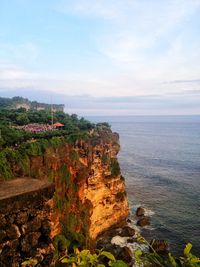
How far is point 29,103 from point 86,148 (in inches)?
2907

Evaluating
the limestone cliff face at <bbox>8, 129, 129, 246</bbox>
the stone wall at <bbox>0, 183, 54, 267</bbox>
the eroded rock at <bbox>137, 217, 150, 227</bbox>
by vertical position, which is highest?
the stone wall at <bbox>0, 183, 54, 267</bbox>

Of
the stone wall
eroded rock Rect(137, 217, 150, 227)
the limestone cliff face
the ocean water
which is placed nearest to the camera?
the stone wall

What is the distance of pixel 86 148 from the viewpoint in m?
34.2

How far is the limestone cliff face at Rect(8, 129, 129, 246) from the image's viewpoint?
92.3 feet

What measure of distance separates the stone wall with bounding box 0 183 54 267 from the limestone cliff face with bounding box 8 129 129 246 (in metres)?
20.0

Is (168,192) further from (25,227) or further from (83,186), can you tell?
(25,227)

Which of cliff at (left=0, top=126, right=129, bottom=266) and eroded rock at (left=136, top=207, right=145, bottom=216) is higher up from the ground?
cliff at (left=0, top=126, right=129, bottom=266)

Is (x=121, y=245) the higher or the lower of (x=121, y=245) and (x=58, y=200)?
the lower

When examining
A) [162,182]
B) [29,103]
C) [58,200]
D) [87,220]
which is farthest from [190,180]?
[29,103]

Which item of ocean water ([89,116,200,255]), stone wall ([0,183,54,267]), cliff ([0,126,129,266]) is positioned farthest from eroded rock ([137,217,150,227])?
stone wall ([0,183,54,267])

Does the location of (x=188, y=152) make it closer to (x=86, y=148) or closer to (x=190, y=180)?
(x=190, y=180)

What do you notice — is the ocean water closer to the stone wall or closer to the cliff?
the cliff

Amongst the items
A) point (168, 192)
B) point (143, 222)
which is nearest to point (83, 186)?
point (143, 222)

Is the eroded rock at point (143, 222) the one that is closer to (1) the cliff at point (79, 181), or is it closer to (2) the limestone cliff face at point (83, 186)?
(1) the cliff at point (79, 181)
